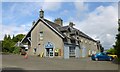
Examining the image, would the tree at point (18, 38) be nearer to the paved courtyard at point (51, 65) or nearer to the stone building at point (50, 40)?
the stone building at point (50, 40)

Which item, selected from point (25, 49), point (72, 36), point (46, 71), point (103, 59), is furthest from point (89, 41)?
point (46, 71)

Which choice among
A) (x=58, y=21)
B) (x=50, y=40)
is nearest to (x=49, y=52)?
(x=50, y=40)

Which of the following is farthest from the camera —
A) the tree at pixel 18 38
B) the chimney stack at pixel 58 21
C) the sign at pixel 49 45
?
the tree at pixel 18 38

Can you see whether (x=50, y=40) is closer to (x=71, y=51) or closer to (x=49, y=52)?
(x=49, y=52)

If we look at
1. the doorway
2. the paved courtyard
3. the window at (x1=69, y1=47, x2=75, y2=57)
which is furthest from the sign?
the paved courtyard

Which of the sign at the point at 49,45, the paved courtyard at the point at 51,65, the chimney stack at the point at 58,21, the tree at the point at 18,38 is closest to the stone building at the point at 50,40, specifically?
the sign at the point at 49,45

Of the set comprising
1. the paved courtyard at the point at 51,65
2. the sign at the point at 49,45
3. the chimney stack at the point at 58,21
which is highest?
the chimney stack at the point at 58,21

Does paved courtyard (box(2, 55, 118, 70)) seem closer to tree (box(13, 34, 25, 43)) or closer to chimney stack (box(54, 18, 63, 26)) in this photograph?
chimney stack (box(54, 18, 63, 26))

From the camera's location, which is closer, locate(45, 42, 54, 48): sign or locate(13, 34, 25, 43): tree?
locate(45, 42, 54, 48): sign

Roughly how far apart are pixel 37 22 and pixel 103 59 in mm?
16555

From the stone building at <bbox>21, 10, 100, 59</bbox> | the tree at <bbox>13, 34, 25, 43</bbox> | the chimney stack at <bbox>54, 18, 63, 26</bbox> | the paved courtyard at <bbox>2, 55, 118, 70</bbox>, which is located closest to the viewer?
the paved courtyard at <bbox>2, 55, 118, 70</bbox>

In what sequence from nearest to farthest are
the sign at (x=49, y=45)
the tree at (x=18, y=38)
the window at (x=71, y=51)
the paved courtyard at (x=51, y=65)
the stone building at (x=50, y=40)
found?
1. the paved courtyard at (x=51, y=65)
2. the stone building at (x=50, y=40)
3. the sign at (x=49, y=45)
4. the window at (x=71, y=51)
5. the tree at (x=18, y=38)

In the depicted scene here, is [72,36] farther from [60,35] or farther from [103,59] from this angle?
[103,59]

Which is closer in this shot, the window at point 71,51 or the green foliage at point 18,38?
Answer: the window at point 71,51
